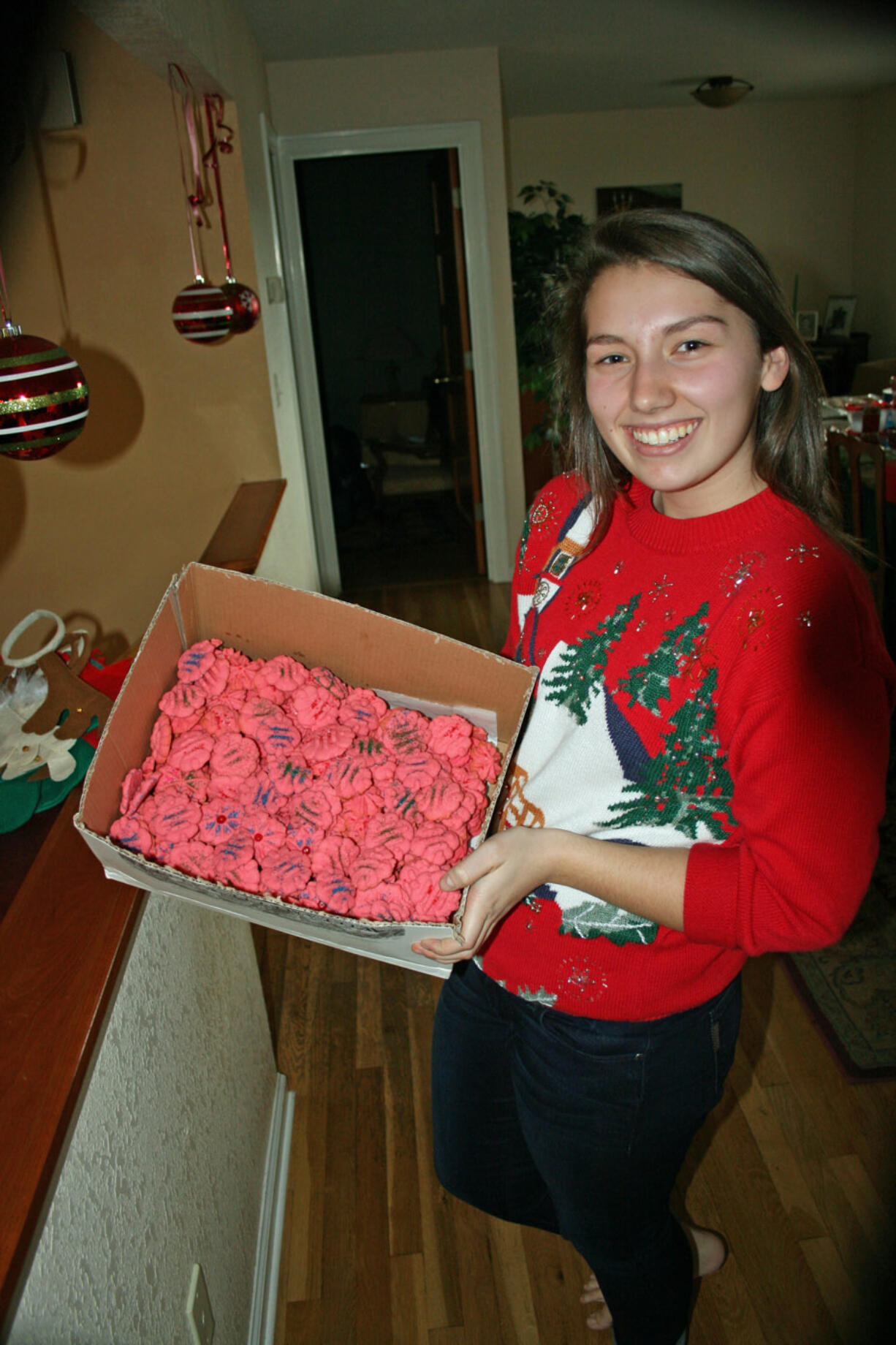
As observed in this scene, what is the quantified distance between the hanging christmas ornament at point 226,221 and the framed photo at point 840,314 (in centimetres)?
516

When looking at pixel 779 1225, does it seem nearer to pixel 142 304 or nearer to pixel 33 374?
pixel 33 374

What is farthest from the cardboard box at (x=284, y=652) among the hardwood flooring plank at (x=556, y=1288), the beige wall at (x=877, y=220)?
the beige wall at (x=877, y=220)

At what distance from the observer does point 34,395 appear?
48.8 inches

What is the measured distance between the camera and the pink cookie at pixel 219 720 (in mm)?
967

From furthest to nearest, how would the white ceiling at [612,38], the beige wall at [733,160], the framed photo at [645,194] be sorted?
the framed photo at [645,194] < the beige wall at [733,160] < the white ceiling at [612,38]

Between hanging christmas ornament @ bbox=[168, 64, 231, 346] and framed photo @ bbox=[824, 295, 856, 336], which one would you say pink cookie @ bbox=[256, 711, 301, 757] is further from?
framed photo @ bbox=[824, 295, 856, 336]

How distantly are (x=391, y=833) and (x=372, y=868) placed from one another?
5 cm

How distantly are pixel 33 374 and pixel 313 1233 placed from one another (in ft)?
4.73

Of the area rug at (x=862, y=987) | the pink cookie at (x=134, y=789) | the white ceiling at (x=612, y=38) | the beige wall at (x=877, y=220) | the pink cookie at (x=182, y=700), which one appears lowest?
the area rug at (x=862, y=987)

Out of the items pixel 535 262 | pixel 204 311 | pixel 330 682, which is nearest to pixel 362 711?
pixel 330 682

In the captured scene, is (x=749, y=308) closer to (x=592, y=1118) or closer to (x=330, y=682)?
(x=330, y=682)

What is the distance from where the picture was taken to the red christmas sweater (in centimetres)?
76

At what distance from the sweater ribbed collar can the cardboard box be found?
0.18m

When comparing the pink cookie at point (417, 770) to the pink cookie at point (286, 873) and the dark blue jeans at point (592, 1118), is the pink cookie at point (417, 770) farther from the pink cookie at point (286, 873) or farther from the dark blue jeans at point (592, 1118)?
the dark blue jeans at point (592, 1118)
